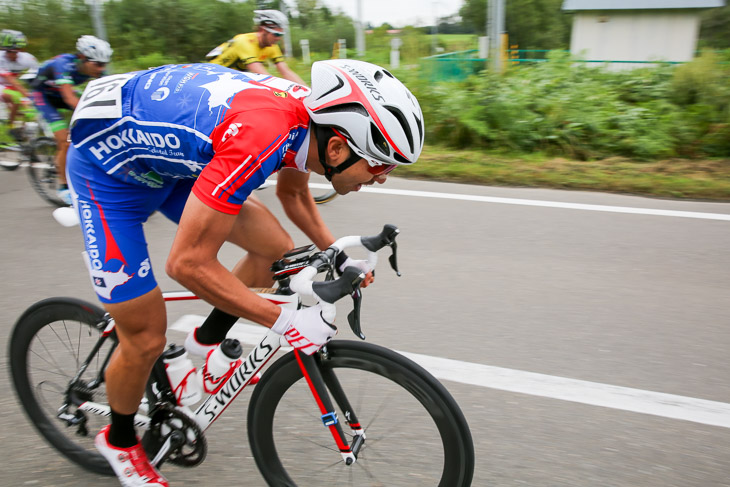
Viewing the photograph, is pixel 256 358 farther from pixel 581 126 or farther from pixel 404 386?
pixel 581 126

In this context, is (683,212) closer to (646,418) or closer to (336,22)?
(646,418)

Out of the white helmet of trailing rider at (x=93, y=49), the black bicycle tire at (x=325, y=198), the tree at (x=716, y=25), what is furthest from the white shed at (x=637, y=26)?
the white helmet of trailing rider at (x=93, y=49)

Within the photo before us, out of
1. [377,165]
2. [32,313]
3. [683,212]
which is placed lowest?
[683,212]

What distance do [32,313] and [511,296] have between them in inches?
113

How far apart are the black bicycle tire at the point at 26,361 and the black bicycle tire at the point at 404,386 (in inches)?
31.8

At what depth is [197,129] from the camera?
1929mm

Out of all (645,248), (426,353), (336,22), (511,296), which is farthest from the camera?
(336,22)

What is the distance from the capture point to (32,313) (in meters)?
2.48

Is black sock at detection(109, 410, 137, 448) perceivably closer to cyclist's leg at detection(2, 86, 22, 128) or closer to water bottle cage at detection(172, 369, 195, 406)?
water bottle cage at detection(172, 369, 195, 406)

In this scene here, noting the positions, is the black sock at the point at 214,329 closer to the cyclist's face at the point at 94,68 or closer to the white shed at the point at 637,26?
the cyclist's face at the point at 94,68

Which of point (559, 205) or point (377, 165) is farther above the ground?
point (377, 165)

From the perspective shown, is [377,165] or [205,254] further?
[377,165]

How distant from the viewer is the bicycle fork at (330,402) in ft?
6.61

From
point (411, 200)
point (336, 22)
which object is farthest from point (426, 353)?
point (336, 22)
